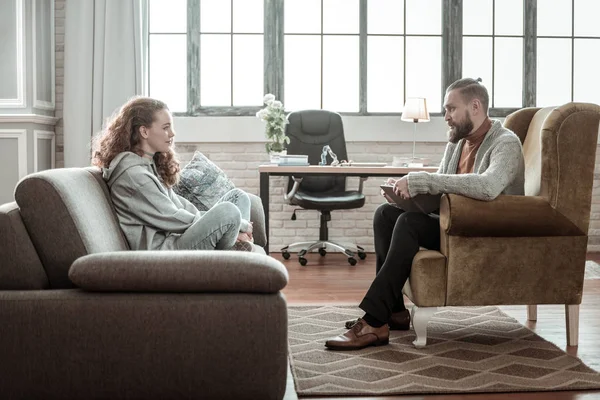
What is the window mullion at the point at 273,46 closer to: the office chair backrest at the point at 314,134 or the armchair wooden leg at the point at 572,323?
the office chair backrest at the point at 314,134

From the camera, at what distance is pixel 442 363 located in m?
2.87

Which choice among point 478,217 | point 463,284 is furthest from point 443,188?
point 463,284

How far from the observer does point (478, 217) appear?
3049 mm

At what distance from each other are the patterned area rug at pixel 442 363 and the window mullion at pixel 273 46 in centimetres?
286

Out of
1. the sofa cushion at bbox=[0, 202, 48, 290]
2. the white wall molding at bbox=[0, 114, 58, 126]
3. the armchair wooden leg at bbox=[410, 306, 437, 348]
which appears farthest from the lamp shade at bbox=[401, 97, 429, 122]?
the sofa cushion at bbox=[0, 202, 48, 290]

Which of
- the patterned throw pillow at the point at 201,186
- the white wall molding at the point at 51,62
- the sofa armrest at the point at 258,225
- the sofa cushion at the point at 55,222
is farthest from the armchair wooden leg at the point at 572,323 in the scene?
the white wall molding at the point at 51,62

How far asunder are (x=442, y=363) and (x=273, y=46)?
370cm

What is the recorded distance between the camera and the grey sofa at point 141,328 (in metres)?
2.07

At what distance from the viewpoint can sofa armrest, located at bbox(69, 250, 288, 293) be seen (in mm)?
2102

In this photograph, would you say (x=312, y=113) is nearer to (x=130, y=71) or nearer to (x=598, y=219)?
(x=130, y=71)

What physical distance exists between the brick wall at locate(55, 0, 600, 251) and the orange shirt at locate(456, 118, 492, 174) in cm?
257

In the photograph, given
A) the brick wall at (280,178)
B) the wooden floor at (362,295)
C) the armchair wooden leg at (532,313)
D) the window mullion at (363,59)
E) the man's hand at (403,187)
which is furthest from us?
the window mullion at (363,59)

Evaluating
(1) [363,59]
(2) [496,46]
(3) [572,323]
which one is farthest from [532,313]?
(2) [496,46]

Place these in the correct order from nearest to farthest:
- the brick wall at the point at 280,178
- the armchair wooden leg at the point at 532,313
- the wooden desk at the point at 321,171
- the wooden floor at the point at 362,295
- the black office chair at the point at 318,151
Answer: the wooden floor at the point at 362,295
the armchair wooden leg at the point at 532,313
the wooden desk at the point at 321,171
the black office chair at the point at 318,151
the brick wall at the point at 280,178
